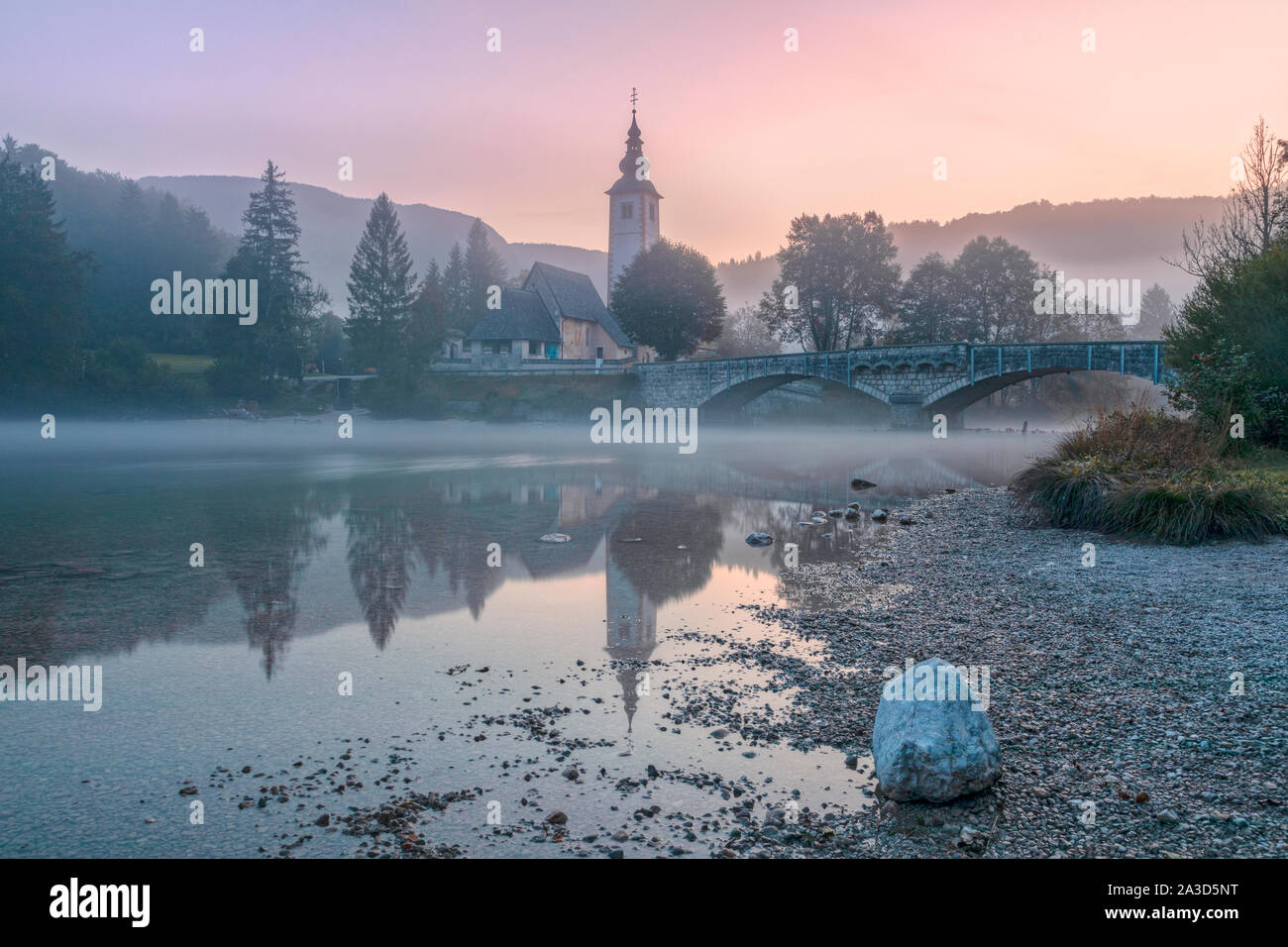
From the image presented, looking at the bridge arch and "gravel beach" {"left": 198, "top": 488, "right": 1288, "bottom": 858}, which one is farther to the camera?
the bridge arch

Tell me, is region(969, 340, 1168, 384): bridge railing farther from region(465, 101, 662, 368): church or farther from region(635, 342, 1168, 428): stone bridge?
region(465, 101, 662, 368): church

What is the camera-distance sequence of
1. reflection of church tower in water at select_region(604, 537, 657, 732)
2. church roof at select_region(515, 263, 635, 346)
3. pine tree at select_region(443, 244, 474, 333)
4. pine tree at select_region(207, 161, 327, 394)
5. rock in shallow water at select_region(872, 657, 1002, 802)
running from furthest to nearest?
pine tree at select_region(443, 244, 474, 333), church roof at select_region(515, 263, 635, 346), pine tree at select_region(207, 161, 327, 394), reflection of church tower in water at select_region(604, 537, 657, 732), rock in shallow water at select_region(872, 657, 1002, 802)

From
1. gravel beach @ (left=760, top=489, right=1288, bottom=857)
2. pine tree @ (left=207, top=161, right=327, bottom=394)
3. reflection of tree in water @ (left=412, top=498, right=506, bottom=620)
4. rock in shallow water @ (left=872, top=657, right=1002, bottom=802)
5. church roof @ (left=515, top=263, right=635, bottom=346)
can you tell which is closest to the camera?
gravel beach @ (left=760, top=489, right=1288, bottom=857)

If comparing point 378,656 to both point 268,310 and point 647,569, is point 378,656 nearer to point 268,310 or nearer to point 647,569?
point 647,569

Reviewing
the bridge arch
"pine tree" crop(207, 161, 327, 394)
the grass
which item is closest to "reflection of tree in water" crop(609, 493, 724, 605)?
the grass

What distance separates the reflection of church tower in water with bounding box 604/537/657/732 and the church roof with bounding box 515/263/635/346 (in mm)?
68941

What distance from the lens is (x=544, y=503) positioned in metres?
23.5

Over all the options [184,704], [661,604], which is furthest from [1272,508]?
[184,704]

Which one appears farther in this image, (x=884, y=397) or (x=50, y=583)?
(x=884, y=397)

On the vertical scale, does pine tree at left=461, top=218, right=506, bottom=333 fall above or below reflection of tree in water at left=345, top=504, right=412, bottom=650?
above

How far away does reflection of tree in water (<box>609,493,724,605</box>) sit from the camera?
13.2 m

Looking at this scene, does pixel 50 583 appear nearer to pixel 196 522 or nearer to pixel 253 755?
pixel 196 522

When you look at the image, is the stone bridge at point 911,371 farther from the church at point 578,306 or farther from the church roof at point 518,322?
the church roof at point 518,322
